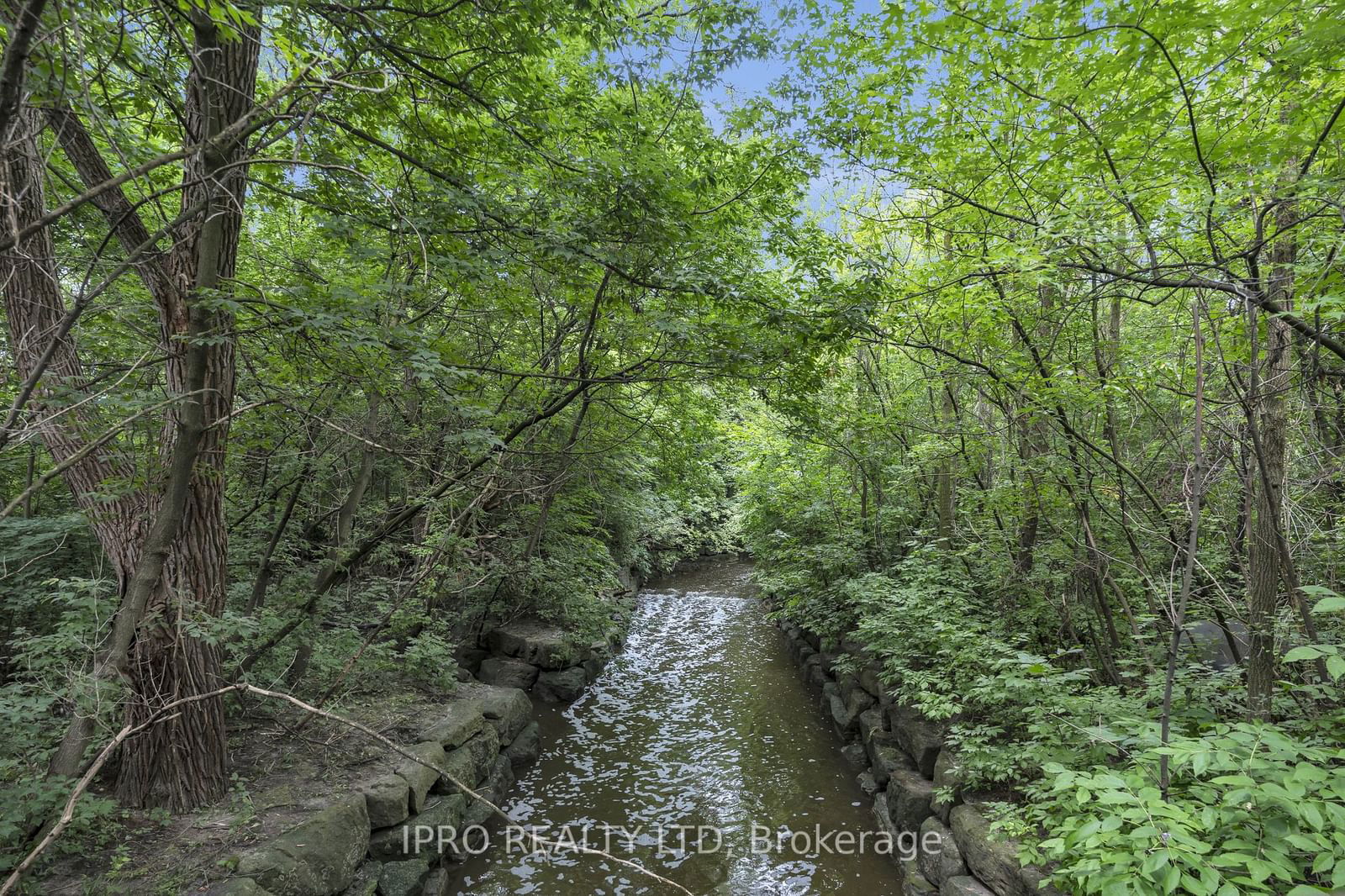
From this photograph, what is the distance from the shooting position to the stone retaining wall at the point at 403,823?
3809 mm

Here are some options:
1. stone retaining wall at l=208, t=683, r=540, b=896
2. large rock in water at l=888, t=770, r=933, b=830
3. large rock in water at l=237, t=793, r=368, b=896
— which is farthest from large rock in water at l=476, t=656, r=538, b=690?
large rock in water at l=888, t=770, r=933, b=830

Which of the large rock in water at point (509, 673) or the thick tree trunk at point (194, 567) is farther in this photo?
the large rock in water at point (509, 673)

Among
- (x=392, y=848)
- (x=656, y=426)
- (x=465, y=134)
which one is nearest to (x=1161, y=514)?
(x=656, y=426)

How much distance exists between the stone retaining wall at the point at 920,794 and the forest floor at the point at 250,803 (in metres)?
4.59

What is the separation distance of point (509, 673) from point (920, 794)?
5891mm

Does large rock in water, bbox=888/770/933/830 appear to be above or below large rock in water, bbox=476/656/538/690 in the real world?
below

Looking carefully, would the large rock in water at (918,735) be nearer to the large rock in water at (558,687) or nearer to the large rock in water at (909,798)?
the large rock in water at (909,798)

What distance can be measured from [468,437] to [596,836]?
4362mm

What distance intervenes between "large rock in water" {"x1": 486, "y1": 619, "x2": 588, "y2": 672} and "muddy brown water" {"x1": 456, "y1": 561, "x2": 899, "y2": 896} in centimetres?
64

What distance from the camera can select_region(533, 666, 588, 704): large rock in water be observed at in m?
8.92

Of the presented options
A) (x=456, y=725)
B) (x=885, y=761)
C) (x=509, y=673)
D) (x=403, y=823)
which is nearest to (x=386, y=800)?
(x=403, y=823)

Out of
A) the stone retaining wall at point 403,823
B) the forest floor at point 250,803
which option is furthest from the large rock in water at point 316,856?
the forest floor at point 250,803

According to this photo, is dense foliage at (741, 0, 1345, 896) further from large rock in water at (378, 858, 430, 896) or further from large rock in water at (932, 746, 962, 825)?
large rock in water at (378, 858, 430, 896)

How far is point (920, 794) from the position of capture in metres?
5.33
